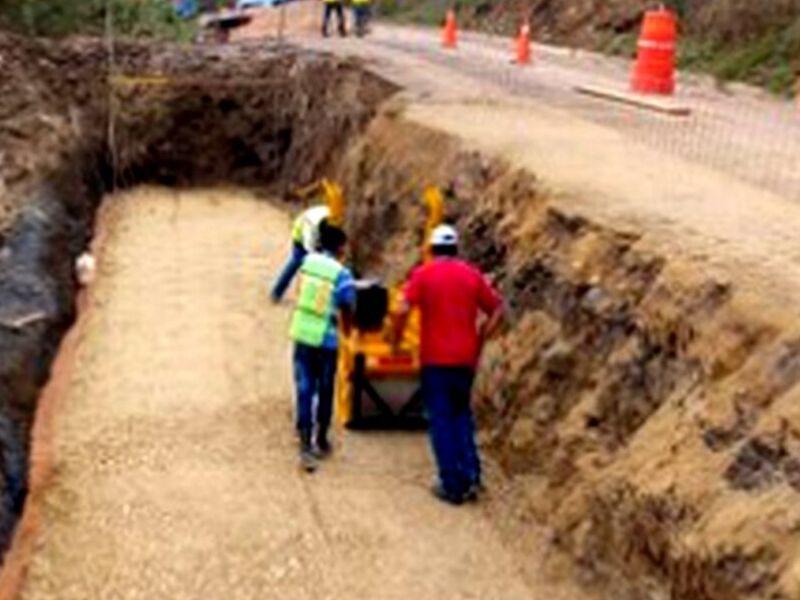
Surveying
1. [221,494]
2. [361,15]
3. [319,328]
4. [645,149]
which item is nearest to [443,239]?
[319,328]

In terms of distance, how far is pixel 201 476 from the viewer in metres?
12.3

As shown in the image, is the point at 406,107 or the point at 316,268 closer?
the point at 316,268

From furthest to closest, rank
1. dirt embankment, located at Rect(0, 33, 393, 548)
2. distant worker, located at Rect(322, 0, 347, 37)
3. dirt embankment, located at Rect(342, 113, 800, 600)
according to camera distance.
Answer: distant worker, located at Rect(322, 0, 347, 37) → dirt embankment, located at Rect(0, 33, 393, 548) → dirt embankment, located at Rect(342, 113, 800, 600)

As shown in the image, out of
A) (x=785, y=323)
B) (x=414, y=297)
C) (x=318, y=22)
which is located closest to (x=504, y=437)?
(x=414, y=297)

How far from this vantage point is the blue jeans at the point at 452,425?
38.2 ft

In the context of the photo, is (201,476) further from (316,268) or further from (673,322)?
(673,322)

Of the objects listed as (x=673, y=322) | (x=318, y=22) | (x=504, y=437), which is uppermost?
(x=673, y=322)

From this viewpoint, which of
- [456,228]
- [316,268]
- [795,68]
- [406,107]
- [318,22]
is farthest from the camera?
[318,22]

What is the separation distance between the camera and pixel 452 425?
11.8 metres

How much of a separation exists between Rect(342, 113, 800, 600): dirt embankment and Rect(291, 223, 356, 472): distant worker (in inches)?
56.3

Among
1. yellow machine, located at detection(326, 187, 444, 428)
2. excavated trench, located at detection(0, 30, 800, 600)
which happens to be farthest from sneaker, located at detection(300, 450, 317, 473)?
excavated trench, located at detection(0, 30, 800, 600)

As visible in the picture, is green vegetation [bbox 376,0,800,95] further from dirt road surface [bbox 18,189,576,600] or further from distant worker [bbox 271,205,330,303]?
dirt road surface [bbox 18,189,576,600]

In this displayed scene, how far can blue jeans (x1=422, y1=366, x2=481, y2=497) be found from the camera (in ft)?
38.2

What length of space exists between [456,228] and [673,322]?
489 centimetres
